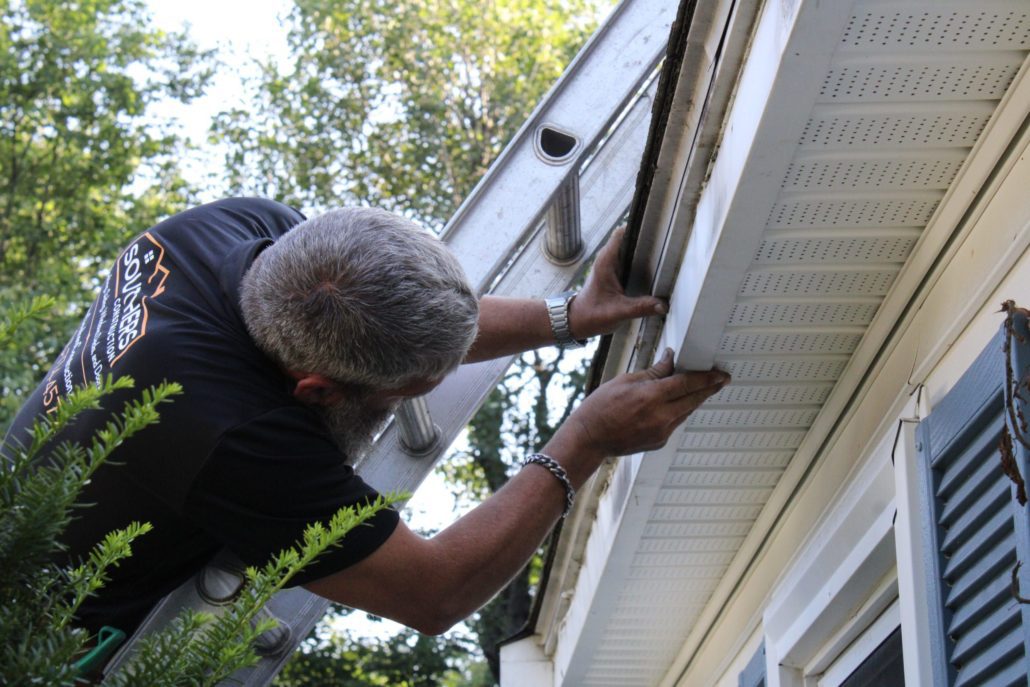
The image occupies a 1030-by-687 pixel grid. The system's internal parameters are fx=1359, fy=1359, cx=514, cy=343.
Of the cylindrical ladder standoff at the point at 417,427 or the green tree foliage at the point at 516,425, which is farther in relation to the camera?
the green tree foliage at the point at 516,425

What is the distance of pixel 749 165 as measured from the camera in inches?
95.3

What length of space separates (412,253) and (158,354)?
55 cm

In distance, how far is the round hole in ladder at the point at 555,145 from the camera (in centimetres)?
342

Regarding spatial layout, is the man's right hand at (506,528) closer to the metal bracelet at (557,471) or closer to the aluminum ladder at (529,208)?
the metal bracelet at (557,471)

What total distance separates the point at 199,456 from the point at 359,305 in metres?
0.44

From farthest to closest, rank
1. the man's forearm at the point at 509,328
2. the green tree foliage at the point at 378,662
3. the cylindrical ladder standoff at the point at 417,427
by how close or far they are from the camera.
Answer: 1. the green tree foliage at the point at 378,662
2. the man's forearm at the point at 509,328
3. the cylindrical ladder standoff at the point at 417,427

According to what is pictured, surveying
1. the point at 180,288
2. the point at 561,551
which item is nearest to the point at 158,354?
the point at 180,288

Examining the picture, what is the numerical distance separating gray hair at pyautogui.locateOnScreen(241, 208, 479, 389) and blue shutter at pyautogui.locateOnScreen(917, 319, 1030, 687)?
39.6 inches

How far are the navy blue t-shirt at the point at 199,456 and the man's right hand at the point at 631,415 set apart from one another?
49 cm

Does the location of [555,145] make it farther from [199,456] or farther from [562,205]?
[199,456]

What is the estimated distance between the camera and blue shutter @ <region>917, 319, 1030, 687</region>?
212 centimetres

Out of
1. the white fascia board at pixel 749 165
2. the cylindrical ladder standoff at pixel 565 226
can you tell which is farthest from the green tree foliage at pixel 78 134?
the white fascia board at pixel 749 165

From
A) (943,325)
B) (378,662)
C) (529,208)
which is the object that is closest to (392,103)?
(378,662)

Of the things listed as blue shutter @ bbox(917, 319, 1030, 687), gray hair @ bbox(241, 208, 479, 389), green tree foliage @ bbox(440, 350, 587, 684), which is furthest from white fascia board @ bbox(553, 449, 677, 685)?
green tree foliage @ bbox(440, 350, 587, 684)
